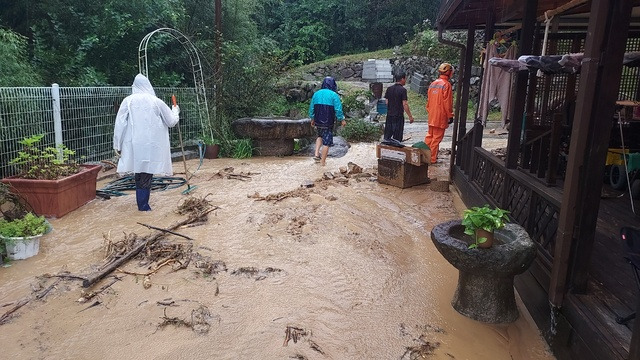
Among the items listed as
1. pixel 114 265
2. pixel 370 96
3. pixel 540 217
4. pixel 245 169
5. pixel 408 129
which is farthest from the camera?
pixel 370 96

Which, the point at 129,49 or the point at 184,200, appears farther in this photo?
the point at 129,49

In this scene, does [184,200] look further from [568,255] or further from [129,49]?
[129,49]

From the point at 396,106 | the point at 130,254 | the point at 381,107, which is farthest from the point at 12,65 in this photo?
the point at 381,107

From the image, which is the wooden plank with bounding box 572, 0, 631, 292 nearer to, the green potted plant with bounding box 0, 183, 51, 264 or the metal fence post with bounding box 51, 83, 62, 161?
the green potted plant with bounding box 0, 183, 51, 264

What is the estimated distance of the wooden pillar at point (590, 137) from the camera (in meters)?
2.83

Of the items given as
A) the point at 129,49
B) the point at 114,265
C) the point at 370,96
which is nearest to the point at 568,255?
the point at 114,265

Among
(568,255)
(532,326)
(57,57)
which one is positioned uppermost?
(57,57)

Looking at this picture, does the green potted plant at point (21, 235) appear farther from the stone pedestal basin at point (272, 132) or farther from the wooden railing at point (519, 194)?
the stone pedestal basin at point (272, 132)

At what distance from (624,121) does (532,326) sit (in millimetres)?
5143

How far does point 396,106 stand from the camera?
9.58 metres

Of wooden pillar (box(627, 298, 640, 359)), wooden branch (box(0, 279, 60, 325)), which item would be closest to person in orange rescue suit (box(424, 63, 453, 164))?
wooden pillar (box(627, 298, 640, 359))

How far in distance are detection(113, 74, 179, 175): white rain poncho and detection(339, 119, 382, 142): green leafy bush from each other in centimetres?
728

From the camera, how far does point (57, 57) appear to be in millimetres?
9320

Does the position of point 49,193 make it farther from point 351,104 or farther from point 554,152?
point 351,104
